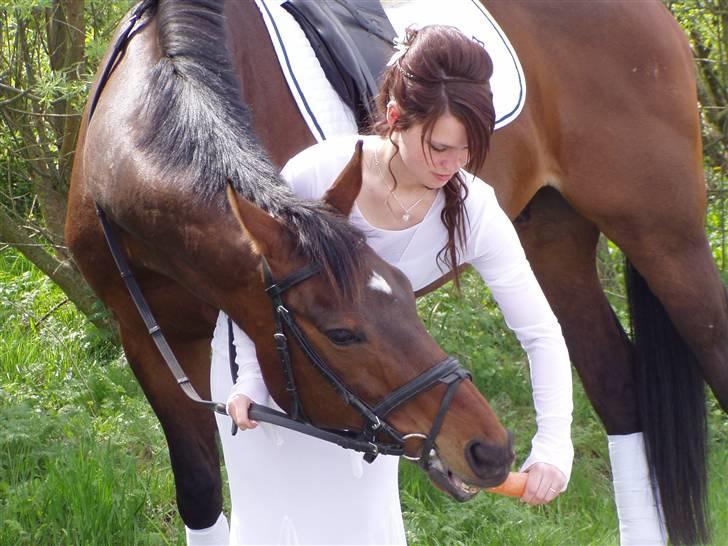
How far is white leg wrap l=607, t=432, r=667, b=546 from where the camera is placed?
3.41m

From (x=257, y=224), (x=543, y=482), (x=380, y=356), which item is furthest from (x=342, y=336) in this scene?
(x=543, y=482)

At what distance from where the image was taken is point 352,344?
182cm

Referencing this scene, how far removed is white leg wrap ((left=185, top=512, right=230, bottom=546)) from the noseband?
46.4 inches

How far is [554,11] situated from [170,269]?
6.07 feet

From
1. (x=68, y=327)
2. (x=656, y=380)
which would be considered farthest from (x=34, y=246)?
(x=656, y=380)

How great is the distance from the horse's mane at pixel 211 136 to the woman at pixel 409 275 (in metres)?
0.15

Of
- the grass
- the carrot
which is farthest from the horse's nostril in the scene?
the grass

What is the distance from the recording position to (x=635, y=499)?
3.46m

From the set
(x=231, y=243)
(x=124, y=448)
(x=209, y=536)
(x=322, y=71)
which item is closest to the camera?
(x=231, y=243)

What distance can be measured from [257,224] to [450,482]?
566mm

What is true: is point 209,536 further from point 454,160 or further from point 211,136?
point 454,160

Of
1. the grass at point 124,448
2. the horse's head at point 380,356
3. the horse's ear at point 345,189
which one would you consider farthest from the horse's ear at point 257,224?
the grass at point 124,448

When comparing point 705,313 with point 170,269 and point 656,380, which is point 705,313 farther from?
point 170,269

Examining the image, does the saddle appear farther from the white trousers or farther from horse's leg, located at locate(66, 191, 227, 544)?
the white trousers
